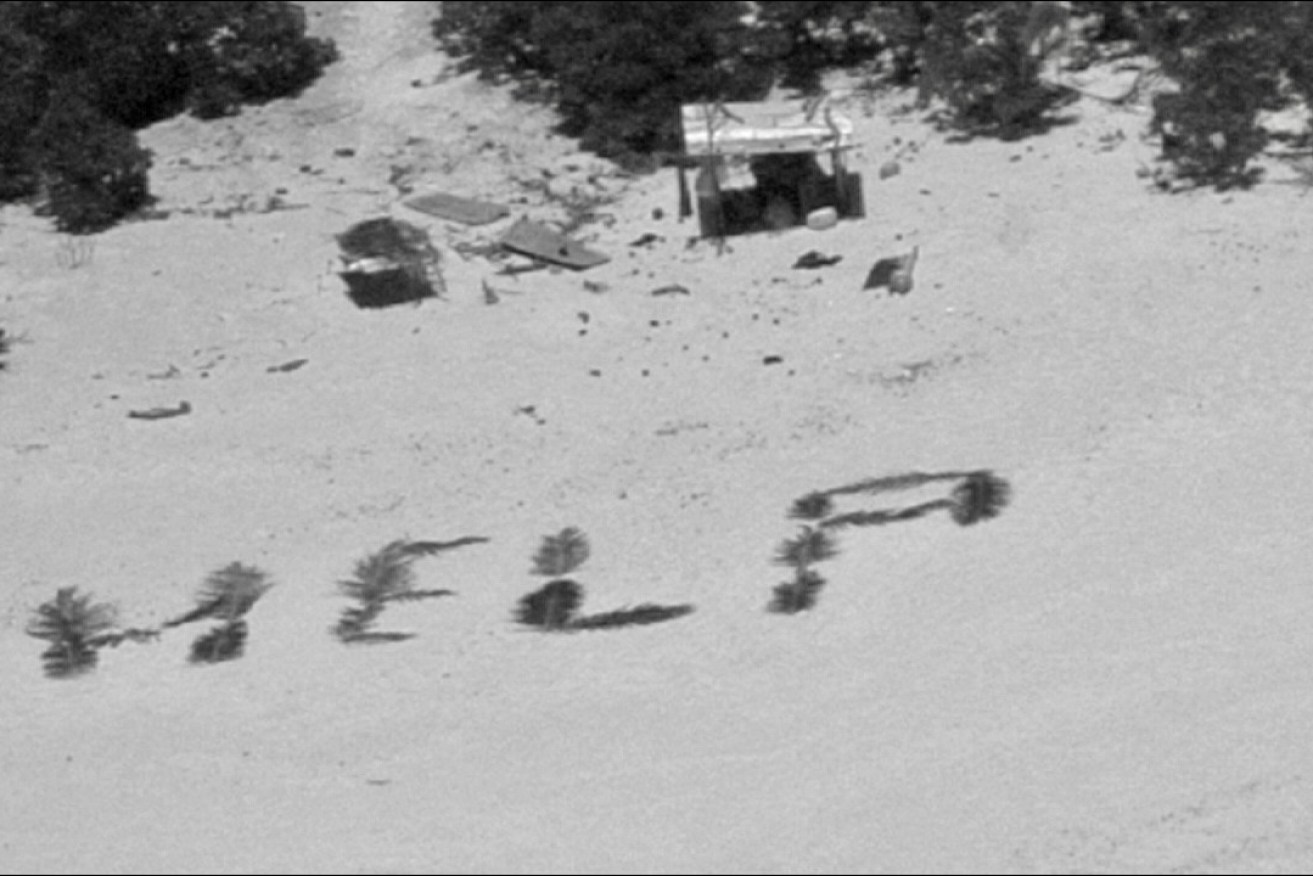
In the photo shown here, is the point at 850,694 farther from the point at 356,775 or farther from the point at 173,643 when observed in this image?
the point at 173,643

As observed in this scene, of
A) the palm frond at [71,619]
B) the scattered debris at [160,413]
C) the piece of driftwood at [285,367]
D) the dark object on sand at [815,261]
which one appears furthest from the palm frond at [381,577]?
the dark object on sand at [815,261]

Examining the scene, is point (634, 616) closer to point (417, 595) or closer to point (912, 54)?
point (417, 595)

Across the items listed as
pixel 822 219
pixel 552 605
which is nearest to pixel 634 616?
pixel 552 605

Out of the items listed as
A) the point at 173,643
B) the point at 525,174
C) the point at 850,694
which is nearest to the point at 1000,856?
the point at 850,694

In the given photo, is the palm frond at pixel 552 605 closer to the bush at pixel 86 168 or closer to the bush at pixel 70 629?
the bush at pixel 70 629

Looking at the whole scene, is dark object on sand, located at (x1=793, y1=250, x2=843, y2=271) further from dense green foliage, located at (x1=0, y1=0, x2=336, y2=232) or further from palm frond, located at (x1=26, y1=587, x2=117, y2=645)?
palm frond, located at (x1=26, y1=587, x2=117, y2=645)

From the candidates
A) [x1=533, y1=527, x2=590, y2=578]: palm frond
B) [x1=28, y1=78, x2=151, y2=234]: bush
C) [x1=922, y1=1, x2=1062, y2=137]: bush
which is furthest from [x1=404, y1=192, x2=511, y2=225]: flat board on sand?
[x1=533, y1=527, x2=590, y2=578]: palm frond
